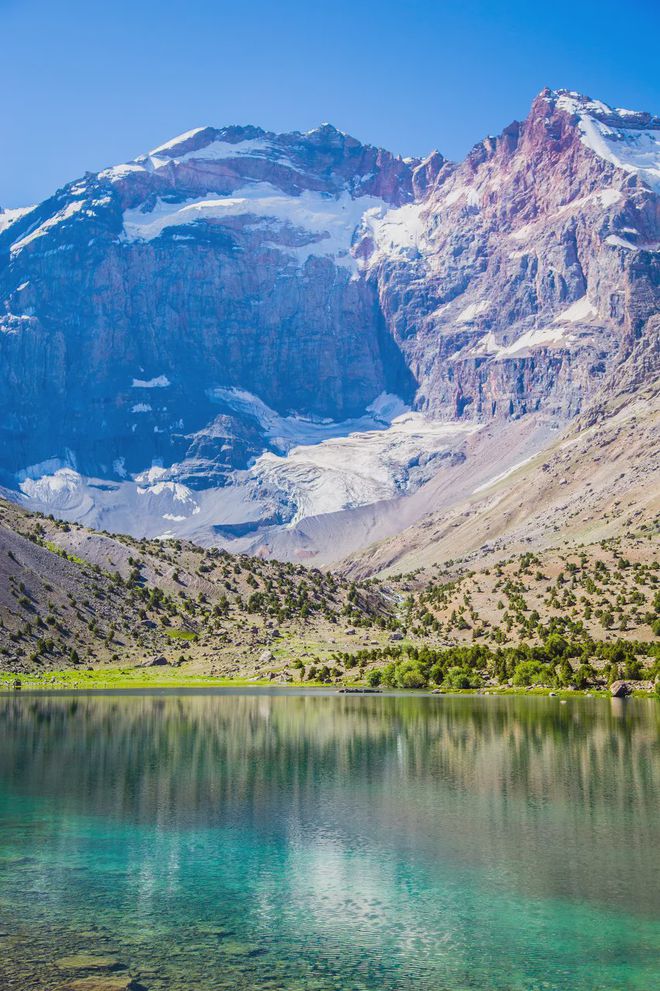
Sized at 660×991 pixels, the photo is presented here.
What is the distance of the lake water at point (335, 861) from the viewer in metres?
29.3

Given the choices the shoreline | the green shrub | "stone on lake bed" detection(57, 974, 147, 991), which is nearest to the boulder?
the shoreline

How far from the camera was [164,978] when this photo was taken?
27.8 m

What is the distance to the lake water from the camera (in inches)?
1153

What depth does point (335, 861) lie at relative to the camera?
40.2m

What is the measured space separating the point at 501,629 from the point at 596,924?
130432 millimetres

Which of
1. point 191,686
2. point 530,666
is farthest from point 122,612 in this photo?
point 530,666

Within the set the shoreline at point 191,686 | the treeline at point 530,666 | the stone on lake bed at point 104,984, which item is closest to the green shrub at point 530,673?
the treeline at point 530,666

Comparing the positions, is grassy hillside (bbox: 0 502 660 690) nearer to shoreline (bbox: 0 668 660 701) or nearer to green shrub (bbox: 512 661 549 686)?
green shrub (bbox: 512 661 549 686)

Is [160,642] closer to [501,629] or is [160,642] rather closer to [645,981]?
[501,629]

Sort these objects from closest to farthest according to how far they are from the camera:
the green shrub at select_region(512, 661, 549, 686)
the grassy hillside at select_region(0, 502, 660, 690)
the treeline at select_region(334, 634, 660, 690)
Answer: the treeline at select_region(334, 634, 660, 690) → the green shrub at select_region(512, 661, 549, 686) → the grassy hillside at select_region(0, 502, 660, 690)

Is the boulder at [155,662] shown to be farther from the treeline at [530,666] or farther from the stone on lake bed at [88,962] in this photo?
the stone on lake bed at [88,962]

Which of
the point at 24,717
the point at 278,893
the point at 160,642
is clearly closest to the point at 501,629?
the point at 160,642

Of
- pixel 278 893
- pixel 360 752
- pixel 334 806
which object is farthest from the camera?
pixel 360 752

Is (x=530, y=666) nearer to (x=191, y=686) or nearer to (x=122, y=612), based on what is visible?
(x=191, y=686)
